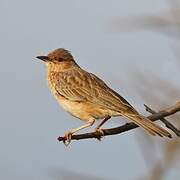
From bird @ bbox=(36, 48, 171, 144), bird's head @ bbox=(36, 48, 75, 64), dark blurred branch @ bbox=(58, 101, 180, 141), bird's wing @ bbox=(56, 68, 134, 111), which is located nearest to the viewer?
dark blurred branch @ bbox=(58, 101, 180, 141)

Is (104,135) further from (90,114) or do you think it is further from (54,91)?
(54,91)

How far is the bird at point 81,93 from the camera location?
5.06m

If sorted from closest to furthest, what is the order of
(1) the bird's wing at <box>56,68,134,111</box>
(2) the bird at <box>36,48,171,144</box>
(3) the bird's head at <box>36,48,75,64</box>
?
(2) the bird at <box>36,48,171,144</box> → (1) the bird's wing at <box>56,68,134,111</box> → (3) the bird's head at <box>36,48,75,64</box>

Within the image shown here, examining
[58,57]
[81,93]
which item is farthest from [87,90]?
[58,57]

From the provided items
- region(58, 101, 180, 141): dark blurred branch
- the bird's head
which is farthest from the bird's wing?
region(58, 101, 180, 141): dark blurred branch

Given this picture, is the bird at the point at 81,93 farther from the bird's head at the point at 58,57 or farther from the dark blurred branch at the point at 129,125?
the dark blurred branch at the point at 129,125

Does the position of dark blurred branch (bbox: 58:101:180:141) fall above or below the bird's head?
below

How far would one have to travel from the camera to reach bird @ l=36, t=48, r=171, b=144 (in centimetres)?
506

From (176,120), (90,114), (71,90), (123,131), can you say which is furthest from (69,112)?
(176,120)

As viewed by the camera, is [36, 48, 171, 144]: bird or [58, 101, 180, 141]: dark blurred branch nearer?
[58, 101, 180, 141]: dark blurred branch

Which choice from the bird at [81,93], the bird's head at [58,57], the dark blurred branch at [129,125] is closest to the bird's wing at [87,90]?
the bird at [81,93]

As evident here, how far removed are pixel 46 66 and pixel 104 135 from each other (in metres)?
3.44

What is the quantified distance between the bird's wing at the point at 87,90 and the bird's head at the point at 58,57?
0.23m

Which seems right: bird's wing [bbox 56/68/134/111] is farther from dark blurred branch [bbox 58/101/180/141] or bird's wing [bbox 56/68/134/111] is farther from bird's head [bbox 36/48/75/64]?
dark blurred branch [bbox 58/101/180/141]
